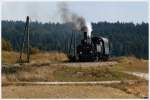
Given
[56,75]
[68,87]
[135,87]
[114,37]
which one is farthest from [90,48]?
[114,37]

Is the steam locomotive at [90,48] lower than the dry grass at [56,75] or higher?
higher

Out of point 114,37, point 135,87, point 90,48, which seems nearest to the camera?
point 135,87

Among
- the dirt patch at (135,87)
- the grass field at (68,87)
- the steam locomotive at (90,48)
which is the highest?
the steam locomotive at (90,48)

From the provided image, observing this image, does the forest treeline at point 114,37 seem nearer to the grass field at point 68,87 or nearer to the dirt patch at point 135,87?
the grass field at point 68,87

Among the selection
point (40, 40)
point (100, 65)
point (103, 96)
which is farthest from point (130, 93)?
point (40, 40)

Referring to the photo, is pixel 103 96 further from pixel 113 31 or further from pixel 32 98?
pixel 113 31

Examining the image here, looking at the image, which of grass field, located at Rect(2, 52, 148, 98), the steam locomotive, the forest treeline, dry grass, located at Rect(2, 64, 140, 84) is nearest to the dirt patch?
grass field, located at Rect(2, 52, 148, 98)

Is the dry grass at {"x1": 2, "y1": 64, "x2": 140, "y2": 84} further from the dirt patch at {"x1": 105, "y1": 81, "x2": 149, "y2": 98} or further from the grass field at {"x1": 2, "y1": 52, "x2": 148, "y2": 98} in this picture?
the dirt patch at {"x1": 105, "y1": 81, "x2": 149, "y2": 98}

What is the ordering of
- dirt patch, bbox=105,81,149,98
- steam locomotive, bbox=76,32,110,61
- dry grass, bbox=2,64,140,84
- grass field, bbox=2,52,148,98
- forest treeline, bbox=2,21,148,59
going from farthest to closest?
forest treeline, bbox=2,21,148,59
steam locomotive, bbox=76,32,110,61
dry grass, bbox=2,64,140,84
dirt patch, bbox=105,81,149,98
grass field, bbox=2,52,148,98

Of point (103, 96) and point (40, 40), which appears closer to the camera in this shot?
point (103, 96)

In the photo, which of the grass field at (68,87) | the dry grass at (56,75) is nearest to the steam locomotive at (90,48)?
the grass field at (68,87)

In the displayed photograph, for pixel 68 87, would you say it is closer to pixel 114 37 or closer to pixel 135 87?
pixel 135 87

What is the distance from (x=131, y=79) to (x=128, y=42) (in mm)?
60821

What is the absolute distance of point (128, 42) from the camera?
88.1 m
